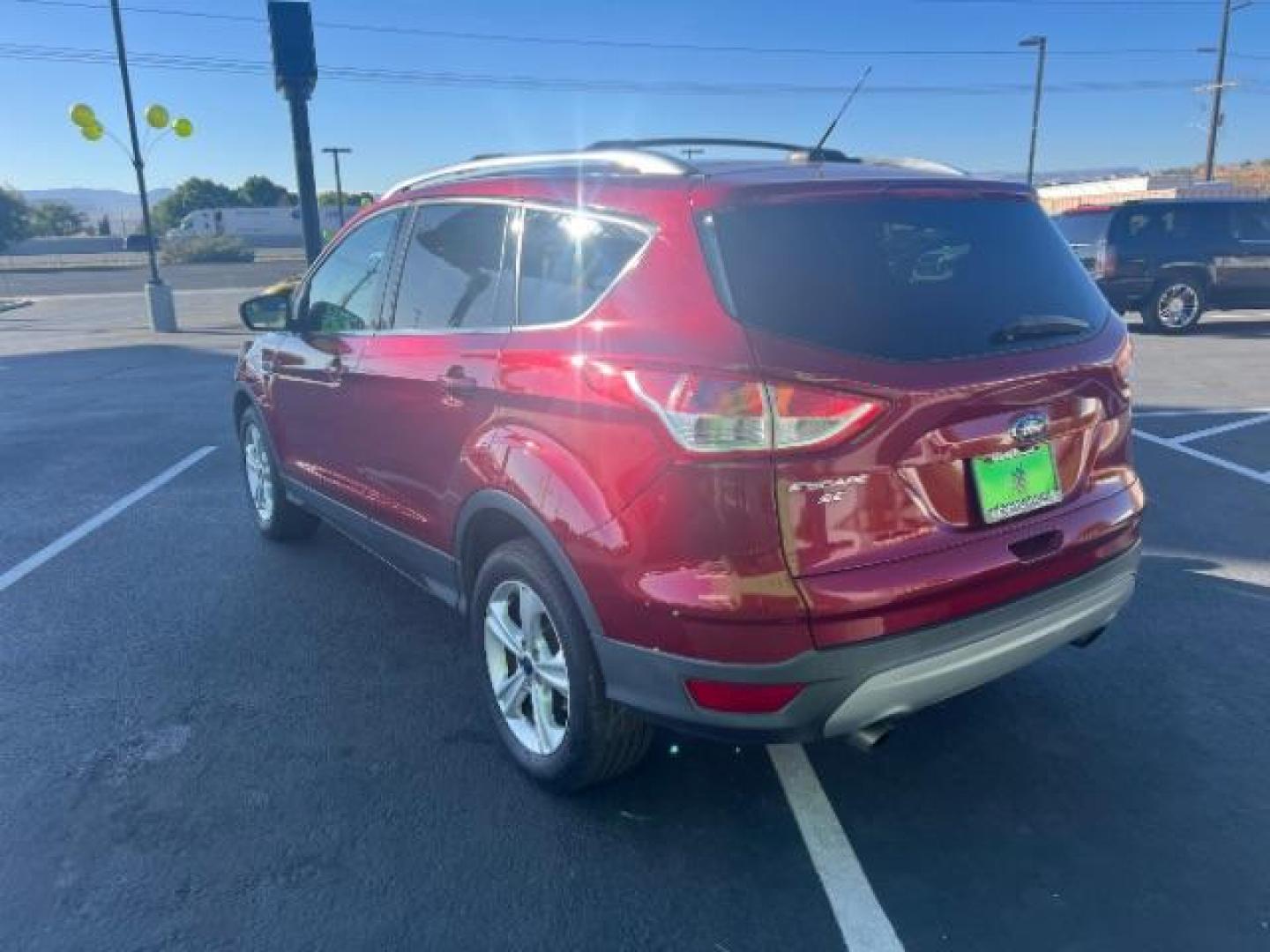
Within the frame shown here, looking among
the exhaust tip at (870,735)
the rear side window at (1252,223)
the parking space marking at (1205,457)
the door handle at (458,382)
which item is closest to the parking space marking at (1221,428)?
the parking space marking at (1205,457)

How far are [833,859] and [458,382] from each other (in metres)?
1.85

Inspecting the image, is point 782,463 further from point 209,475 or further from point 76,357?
point 76,357

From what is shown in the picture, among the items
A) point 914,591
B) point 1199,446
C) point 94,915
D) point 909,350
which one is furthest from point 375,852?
point 1199,446

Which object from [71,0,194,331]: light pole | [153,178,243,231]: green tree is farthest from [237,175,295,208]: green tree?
[71,0,194,331]: light pole

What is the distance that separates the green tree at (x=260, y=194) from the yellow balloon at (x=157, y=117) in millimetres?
76508

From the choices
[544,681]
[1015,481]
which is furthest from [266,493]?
[1015,481]

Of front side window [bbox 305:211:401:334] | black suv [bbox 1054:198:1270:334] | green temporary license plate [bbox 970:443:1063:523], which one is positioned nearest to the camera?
green temporary license plate [bbox 970:443:1063:523]

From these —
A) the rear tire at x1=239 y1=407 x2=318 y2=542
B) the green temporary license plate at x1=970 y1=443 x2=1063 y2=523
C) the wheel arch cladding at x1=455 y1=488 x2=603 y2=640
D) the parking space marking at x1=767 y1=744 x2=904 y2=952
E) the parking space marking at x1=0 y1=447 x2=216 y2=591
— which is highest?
the green temporary license plate at x1=970 y1=443 x2=1063 y2=523

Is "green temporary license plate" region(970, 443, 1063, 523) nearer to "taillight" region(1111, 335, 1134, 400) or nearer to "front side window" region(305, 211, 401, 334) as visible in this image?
"taillight" region(1111, 335, 1134, 400)

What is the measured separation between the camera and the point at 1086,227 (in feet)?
50.2

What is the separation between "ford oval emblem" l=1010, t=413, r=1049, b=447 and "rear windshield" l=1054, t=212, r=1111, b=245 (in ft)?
45.3

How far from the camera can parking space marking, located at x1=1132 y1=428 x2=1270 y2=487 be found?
622 cm

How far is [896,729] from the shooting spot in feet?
10.7

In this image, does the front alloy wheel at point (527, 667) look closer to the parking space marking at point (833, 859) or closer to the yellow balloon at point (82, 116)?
the parking space marking at point (833, 859)
